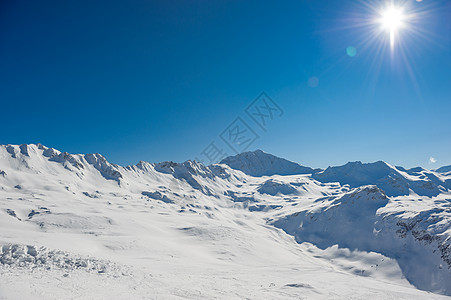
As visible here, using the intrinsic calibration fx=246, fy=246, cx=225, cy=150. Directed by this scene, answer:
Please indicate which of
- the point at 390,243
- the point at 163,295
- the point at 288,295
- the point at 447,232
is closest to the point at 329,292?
the point at 288,295

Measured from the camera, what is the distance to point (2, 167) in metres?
123

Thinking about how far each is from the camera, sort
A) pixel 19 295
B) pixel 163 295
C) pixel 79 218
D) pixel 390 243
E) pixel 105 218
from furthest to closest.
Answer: pixel 390 243 → pixel 105 218 → pixel 79 218 → pixel 163 295 → pixel 19 295

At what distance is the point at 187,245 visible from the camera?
66.4m

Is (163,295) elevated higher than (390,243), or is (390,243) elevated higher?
(390,243)

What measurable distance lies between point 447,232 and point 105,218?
107m

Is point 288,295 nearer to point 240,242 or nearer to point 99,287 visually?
point 99,287

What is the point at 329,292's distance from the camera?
1238 inches

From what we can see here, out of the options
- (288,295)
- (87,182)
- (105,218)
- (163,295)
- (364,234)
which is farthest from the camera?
(87,182)

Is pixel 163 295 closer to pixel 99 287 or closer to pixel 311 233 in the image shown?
pixel 99 287

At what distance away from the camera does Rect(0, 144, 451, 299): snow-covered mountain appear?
942 inches

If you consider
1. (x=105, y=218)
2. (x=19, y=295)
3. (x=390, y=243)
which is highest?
(x=390, y=243)

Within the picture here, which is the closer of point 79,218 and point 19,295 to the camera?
point 19,295

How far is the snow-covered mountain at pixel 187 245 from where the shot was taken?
23.9 metres

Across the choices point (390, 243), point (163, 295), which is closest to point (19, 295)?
point (163, 295)
